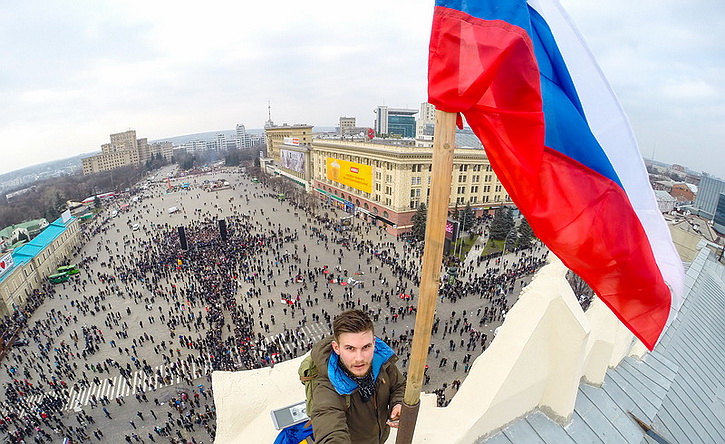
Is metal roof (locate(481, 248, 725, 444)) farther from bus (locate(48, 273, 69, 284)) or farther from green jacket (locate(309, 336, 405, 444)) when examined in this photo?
bus (locate(48, 273, 69, 284))

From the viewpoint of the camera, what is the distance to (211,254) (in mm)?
31938

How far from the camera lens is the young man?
7.43ft

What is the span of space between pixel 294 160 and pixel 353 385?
217 ft

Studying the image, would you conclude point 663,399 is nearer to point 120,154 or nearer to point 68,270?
point 68,270

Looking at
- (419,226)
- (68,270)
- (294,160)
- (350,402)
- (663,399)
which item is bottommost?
(68,270)

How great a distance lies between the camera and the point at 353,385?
2473 mm

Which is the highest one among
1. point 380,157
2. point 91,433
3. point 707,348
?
point 380,157

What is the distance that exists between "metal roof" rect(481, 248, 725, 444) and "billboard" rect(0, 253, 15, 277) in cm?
3464

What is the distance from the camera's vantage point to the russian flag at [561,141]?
245 centimetres

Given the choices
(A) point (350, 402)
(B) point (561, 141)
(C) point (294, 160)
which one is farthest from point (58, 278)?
(C) point (294, 160)

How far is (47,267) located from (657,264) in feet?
140

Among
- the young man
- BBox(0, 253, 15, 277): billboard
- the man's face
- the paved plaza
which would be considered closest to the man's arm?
the young man

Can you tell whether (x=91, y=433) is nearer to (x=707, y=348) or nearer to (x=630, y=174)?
(x=630, y=174)

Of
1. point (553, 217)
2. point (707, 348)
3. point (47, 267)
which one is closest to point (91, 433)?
point (553, 217)
